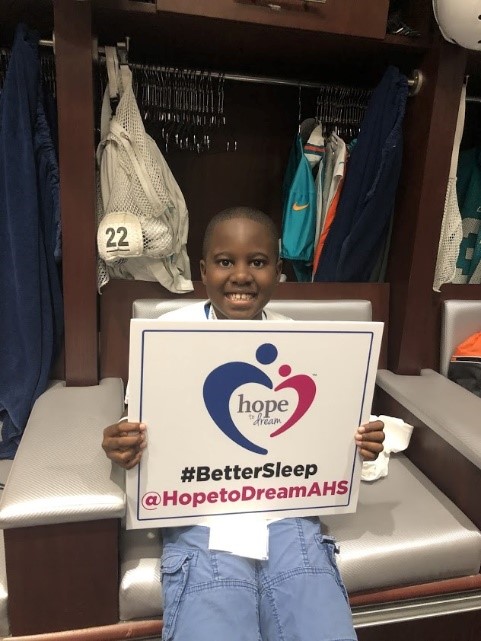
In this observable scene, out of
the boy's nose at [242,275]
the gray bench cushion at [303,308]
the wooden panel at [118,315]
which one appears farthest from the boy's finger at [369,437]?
the wooden panel at [118,315]

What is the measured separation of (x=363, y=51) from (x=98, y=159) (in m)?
0.69

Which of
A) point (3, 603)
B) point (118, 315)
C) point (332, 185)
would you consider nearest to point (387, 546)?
point (3, 603)

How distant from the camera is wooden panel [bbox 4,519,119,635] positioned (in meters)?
0.80

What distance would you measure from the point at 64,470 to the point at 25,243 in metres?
0.54

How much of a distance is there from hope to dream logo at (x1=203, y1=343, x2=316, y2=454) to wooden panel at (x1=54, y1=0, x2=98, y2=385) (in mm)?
506

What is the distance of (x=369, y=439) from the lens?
88 centimetres

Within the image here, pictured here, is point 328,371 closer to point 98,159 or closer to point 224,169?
point 98,159

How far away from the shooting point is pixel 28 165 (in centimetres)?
111

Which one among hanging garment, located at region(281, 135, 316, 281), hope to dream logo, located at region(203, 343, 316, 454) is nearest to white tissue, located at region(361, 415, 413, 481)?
hope to dream logo, located at region(203, 343, 316, 454)

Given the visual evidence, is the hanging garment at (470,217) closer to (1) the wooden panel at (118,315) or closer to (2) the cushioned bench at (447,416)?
(2) the cushioned bench at (447,416)

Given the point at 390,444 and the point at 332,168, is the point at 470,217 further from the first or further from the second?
the point at 390,444

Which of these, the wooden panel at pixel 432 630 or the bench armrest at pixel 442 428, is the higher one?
the bench armrest at pixel 442 428

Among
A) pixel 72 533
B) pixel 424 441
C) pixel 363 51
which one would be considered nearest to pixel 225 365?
pixel 72 533

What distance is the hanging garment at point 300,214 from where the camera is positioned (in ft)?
4.54
